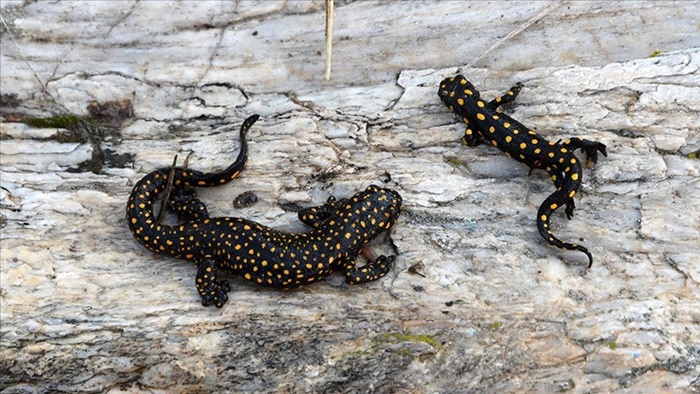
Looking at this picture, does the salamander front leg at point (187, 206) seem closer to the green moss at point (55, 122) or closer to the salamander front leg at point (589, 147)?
the green moss at point (55, 122)

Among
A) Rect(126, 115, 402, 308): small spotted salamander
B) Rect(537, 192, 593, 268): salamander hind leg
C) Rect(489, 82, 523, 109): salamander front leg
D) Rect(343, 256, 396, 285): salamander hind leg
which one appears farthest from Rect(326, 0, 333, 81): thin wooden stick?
Rect(537, 192, 593, 268): salamander hind leg

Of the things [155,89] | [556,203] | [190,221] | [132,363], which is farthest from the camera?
[155,89]

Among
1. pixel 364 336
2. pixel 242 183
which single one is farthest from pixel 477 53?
pixel 364 336

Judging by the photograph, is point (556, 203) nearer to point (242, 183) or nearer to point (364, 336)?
point (364, 336)

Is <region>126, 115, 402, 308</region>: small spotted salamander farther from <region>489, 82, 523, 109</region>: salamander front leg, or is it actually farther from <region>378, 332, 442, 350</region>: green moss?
<region>489, 82, 523, 109</region>: salamander front leg

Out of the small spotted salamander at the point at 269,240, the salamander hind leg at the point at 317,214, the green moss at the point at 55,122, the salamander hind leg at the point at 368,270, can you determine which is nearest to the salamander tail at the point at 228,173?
the small spotted salamander at the point at 269,240
